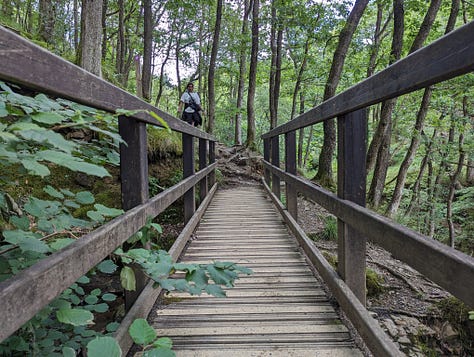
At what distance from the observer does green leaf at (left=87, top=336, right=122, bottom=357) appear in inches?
34.4

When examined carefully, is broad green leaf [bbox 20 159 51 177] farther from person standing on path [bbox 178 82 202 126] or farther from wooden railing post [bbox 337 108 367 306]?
person standing on path [bbox 178 82 202 126]

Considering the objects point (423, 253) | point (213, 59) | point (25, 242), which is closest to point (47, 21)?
point (213, 59)

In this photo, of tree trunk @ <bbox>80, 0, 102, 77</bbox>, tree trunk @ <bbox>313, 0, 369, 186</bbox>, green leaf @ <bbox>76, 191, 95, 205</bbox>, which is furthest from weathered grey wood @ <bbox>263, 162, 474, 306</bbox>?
tree trunk @ <bbox>313, 0, 369, 186</bbox>

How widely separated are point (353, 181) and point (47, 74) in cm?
161

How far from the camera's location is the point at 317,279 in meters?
2.66

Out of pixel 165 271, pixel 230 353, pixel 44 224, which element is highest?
pixel 44 224

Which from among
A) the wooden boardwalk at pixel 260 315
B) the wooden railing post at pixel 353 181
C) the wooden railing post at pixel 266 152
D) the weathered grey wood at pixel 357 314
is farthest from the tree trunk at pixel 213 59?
the wooden railing post at pixel 353 181

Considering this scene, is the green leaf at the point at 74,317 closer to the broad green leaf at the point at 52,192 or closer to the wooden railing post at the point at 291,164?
the broad green leaf at the point at 52,192

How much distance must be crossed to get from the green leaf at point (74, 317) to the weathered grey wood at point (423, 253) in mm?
1083

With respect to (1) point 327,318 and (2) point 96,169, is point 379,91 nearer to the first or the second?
(2) point 96,169

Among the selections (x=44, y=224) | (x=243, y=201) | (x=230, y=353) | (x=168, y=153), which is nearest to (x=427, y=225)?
(x=243, y=201)

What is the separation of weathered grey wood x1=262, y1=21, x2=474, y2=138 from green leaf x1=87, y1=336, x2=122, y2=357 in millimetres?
1211

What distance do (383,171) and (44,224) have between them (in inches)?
319

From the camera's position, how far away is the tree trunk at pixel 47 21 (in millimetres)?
8070
